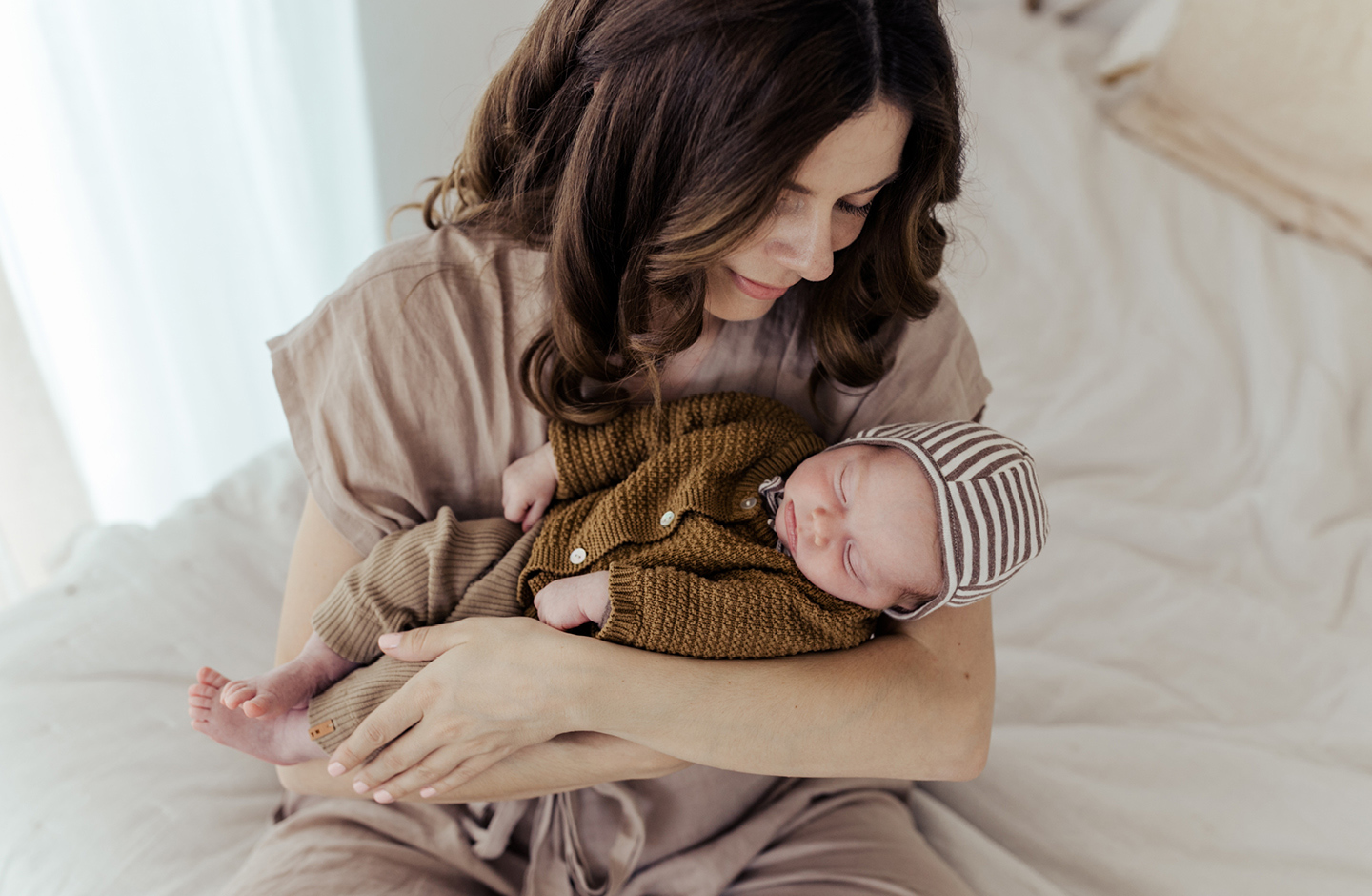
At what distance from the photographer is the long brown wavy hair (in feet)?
2.37

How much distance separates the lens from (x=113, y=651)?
1262 mm

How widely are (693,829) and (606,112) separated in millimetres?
837

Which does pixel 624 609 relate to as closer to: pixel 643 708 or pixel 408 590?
pixel 643 708

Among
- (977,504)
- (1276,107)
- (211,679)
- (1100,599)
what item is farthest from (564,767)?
(1276,107)

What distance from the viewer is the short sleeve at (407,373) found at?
98cm

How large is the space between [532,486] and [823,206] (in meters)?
0.46

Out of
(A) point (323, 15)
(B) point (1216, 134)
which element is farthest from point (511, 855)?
(B) point (1216, 134)

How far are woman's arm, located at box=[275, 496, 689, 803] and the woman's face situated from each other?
511 millimetres

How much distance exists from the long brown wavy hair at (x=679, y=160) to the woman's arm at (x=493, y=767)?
0.32 meters

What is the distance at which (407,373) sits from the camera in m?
0.99

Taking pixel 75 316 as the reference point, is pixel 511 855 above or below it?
below

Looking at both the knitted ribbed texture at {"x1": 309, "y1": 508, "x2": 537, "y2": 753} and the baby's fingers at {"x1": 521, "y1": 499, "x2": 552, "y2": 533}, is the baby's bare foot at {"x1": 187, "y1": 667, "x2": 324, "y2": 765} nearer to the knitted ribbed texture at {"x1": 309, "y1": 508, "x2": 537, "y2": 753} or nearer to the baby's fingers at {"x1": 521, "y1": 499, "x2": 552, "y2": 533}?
the knitted ribbed texture at {"x1": 309, "y1": 508, "x2": 537, "y2": 753}

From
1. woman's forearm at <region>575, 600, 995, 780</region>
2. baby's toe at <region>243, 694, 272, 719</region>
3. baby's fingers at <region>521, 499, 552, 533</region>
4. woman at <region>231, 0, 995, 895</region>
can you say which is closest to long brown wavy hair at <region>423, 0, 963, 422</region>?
woman at <region>231, 0, 995, 895</region>

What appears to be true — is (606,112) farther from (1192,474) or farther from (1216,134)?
(1216,134)
